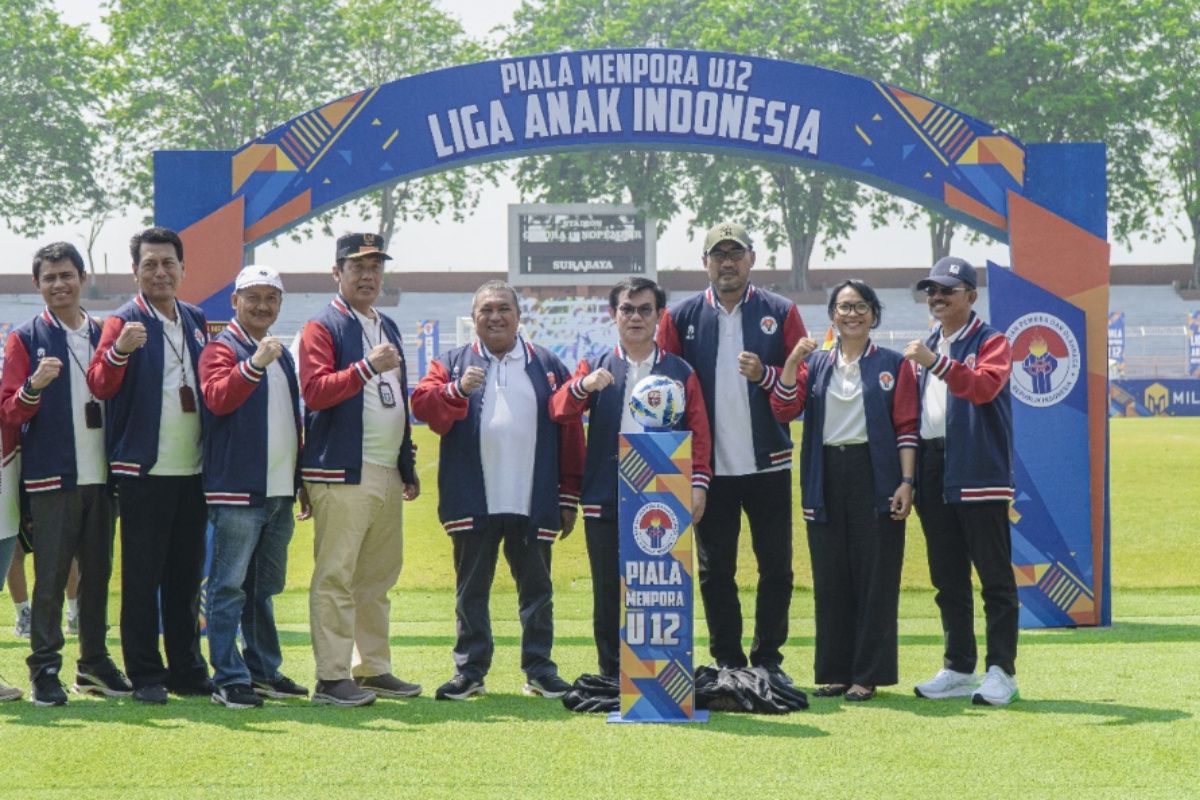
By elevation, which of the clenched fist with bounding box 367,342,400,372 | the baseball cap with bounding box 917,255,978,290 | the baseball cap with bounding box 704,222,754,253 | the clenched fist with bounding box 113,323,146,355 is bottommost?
the clenched fist with bounding box 367,342,400,372

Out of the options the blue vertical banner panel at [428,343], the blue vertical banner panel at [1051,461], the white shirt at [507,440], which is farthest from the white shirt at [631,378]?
the blue vertical banner panel at [428,343]

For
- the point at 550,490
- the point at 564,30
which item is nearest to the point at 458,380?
the point at 550,490

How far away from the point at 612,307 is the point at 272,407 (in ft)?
4.72

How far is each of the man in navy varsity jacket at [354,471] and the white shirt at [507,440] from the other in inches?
13.7

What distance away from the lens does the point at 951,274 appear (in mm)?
6383

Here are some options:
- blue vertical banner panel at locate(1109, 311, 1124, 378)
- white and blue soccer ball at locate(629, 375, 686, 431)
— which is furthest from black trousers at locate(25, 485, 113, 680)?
blue vertical banner panel at locate(1109, 311, 1124, 378)

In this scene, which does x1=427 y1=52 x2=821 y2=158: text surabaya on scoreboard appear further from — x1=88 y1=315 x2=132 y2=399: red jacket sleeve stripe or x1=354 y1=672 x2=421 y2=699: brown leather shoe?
x1=354 y1=672 x2=421 y2=699: brown leather shoe

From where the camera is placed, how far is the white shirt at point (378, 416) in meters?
6.36

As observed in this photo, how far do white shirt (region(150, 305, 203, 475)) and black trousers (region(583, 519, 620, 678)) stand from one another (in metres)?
1.64

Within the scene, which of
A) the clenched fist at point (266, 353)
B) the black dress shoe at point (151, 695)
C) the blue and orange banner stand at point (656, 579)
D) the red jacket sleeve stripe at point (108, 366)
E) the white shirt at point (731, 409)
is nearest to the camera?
the blue and orange banner stand at point (656, 579)

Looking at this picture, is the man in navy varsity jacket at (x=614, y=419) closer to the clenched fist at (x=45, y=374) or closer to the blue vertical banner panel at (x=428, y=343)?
the clenched fist at (x=45, y=374)

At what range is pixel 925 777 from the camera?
4.85 metres

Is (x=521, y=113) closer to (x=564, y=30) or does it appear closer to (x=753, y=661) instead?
(x=753, y=661)

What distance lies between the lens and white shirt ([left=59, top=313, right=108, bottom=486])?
6.25 m
